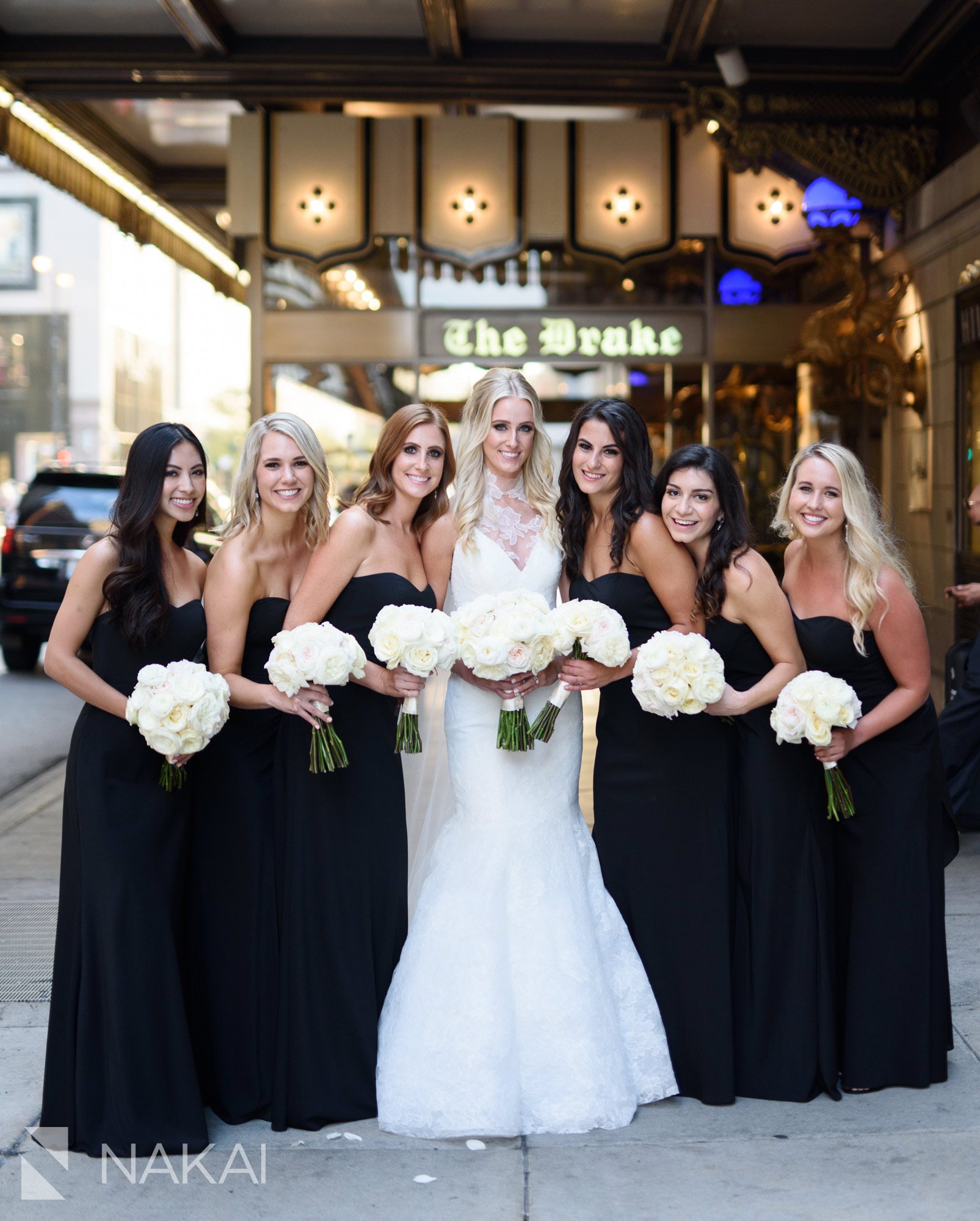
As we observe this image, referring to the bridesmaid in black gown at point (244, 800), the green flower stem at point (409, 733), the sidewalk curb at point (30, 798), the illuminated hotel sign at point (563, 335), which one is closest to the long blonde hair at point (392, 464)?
the bridesmaid in black gown at point (244, 800)

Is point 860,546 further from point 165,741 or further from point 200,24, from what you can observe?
point 200,24

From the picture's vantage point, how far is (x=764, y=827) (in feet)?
13.7

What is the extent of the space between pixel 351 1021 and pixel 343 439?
1168cm

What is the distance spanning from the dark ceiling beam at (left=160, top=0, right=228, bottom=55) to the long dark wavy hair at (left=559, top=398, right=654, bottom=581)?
7.76 meters

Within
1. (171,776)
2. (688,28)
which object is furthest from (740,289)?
(171,776)

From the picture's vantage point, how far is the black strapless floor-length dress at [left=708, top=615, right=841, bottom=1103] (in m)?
4.11

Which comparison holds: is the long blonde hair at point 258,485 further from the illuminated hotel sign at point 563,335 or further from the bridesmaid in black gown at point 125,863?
the illuminated hotel sign at point 563,335

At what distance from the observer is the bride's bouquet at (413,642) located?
12.6ft

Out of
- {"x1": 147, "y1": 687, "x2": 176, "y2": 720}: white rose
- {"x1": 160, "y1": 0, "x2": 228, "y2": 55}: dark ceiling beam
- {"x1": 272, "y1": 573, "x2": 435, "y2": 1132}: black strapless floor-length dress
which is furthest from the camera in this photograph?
{"x1": 160, "y1": 0, "x2": 228, "y2": 55}: dark ceiling beam

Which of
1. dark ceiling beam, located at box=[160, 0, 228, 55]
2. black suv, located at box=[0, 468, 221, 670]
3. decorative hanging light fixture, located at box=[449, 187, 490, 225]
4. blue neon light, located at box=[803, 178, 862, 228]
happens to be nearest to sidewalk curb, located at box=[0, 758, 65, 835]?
black suv, located at box=[0, 468, 221, 670]

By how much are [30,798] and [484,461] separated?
5559 millimetres

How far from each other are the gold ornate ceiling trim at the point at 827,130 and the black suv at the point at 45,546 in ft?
22.4

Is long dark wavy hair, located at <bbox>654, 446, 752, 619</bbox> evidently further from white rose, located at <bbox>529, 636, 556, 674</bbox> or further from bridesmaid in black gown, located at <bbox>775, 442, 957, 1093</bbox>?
white rose, located at <bbox>529, 636, 556, 674</bbox>

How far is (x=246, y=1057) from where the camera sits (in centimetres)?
402
